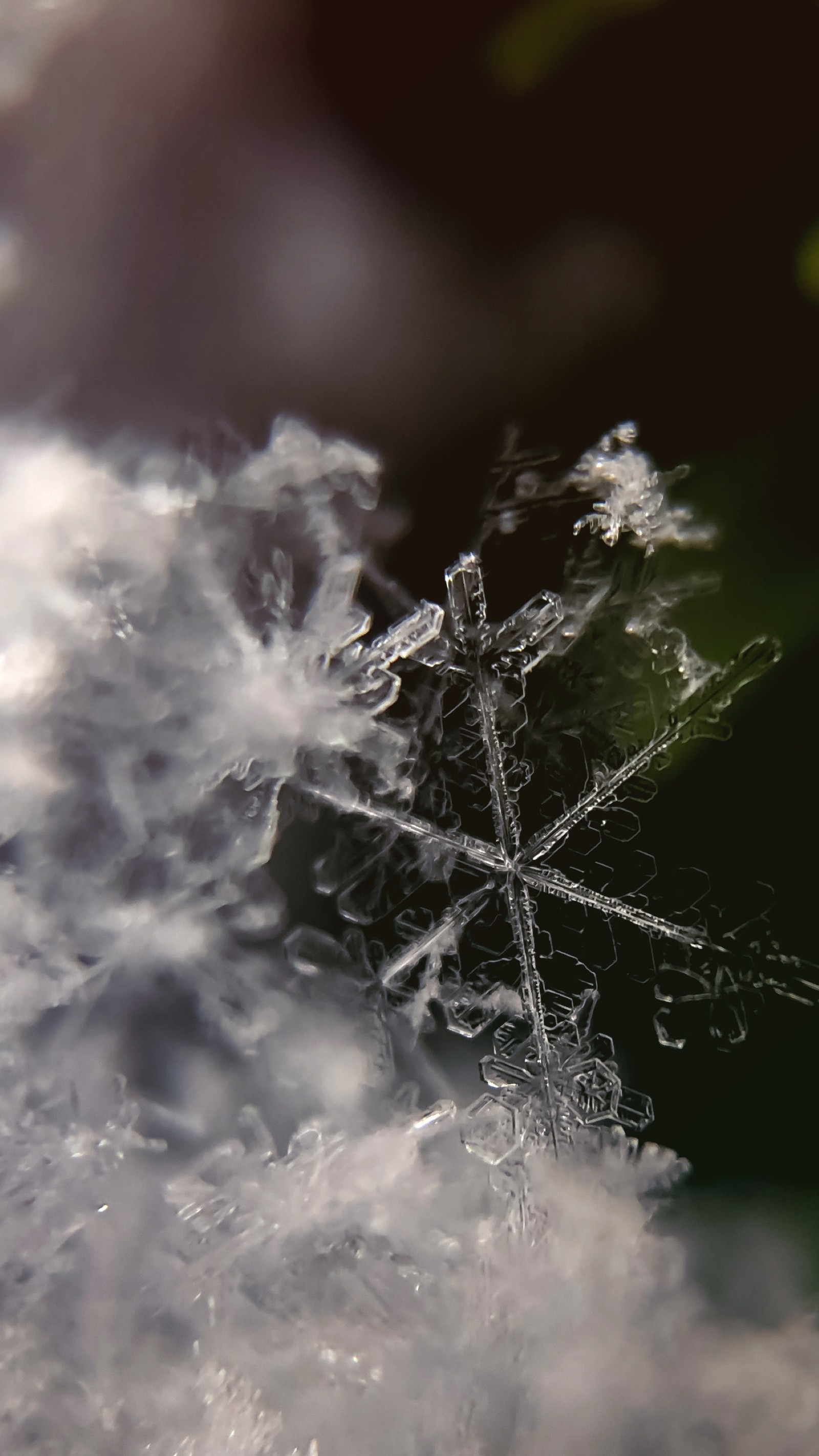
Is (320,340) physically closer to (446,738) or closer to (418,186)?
(418,186)

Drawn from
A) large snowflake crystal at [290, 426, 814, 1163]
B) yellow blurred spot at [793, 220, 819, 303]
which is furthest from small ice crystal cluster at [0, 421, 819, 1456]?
yellow blurred spot at [793, 220, 819, 303]

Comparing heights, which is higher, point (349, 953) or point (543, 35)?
point (543, 35)

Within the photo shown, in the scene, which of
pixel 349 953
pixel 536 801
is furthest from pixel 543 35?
pixel 349 953

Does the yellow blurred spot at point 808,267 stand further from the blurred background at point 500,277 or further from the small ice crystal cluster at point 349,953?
the small ice crystal cluster at point 349,953

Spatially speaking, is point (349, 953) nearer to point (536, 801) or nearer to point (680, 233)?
point (536, 801)

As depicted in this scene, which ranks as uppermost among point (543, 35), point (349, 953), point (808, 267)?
point (543, 35)

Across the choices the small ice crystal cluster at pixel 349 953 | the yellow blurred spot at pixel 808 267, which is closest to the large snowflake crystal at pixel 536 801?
the small ice crystal cluster at pixel 349 953

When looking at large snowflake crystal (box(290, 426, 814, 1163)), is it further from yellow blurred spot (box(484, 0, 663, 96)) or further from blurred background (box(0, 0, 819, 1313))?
yellow blurred spot (box(484, 0, 663, 96))
